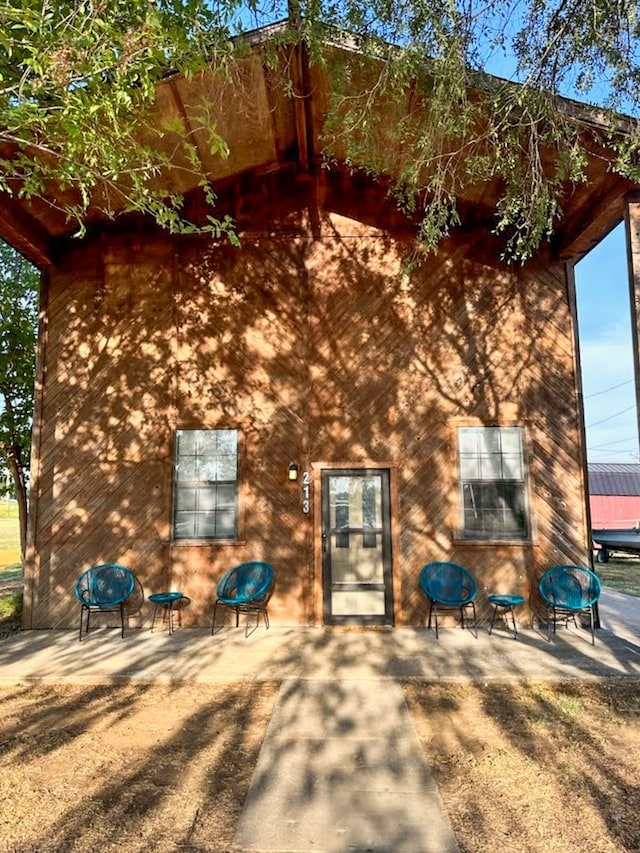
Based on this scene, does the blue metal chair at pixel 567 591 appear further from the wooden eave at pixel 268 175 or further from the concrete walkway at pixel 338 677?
the wooden eave at pixel 268 175

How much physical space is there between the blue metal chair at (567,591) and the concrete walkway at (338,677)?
213mm

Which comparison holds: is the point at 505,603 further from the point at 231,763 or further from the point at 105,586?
the point at 105,586

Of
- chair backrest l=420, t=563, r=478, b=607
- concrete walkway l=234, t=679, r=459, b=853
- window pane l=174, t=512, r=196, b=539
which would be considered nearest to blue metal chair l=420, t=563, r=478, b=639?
chair backrest l=420, t=563, r=478, b=607

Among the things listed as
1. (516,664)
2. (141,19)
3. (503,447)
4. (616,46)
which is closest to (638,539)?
(503,447)

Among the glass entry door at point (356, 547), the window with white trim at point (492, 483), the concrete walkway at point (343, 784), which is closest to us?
the concrete walkway at point (343, 784)

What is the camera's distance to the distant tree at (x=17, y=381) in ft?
23.3

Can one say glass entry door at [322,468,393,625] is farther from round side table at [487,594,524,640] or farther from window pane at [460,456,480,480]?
round side table at [487,594,524,640]

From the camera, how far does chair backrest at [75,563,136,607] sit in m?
5.68

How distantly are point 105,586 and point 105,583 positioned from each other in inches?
1.2

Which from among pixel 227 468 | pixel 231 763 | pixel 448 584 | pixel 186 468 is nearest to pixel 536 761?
pixel 231 763

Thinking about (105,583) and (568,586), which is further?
(105,583)

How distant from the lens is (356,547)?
586 centimetres

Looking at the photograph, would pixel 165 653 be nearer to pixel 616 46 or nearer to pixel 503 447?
pixel 503 447

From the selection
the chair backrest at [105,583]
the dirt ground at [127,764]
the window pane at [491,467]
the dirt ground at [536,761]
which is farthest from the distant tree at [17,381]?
the dirt ground at [536,761]
